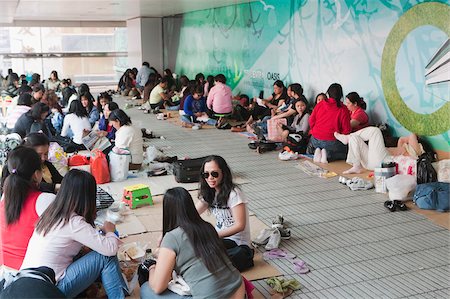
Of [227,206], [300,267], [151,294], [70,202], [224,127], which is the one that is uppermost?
[70,202]

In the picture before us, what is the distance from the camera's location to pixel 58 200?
3.58 metres

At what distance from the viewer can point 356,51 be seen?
9.21 meters

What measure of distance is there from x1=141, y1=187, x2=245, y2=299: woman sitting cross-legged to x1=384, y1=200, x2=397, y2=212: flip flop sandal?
3.21 m

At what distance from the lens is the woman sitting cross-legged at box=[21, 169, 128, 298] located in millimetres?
3514

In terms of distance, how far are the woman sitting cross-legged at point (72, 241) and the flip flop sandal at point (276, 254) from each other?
1.62m

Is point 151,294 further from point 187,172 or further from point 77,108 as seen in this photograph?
point 77,108

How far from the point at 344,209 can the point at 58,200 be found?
3.57 meters

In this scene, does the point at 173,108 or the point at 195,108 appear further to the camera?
the point at 173,108

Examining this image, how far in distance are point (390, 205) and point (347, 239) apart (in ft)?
3.67

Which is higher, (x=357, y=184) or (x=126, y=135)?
(x=126, y=135)

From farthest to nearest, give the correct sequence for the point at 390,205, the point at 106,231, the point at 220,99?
1. the point at 220,99
2. the point at 390,205
3. the point at 106,231

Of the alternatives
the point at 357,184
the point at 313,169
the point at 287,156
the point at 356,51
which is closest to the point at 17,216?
the point at 357,184

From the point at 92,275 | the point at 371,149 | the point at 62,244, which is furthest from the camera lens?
the point at 371,149

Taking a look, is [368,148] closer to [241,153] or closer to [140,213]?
[241,153]
